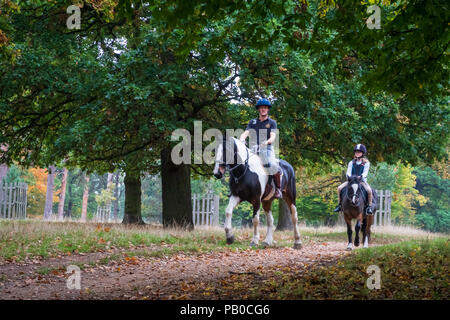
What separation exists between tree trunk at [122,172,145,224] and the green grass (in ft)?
41.1

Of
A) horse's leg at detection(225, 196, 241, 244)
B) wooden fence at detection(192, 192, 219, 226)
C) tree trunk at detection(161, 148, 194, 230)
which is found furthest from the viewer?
wooden fence at detection(192, 192, 219, 226)

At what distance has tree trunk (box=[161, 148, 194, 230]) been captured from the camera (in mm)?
16484

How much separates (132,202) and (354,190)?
10515 millimetres

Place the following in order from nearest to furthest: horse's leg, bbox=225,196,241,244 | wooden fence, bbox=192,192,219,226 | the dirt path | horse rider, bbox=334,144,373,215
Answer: the dirt path, horse's leg, bbox=225,196,241,244, horse rider, bbox=334,144,373,215, wooden fence, bbox=192,192,219,226

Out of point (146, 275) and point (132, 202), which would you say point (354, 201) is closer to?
point (146, 275)

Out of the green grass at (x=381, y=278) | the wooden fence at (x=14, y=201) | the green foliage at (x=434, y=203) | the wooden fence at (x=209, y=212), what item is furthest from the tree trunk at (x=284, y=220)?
the green foliage at (x=434, y=203)

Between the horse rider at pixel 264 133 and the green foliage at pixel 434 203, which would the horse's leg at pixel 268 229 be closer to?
the horse rider at pixel 264 133

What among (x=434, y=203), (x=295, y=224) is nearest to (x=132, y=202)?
(x=295, y=224)

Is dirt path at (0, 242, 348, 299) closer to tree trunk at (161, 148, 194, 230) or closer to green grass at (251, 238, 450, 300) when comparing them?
green grass at (251, 238, 450, 300)

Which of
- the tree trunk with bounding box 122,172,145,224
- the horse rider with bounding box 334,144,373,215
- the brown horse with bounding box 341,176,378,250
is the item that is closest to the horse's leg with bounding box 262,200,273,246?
the brown horse with bounding box 341,176,378,250

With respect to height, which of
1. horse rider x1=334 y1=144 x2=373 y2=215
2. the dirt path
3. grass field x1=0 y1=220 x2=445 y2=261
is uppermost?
horse rider x1=334 y1=144 x2=373 y2=215

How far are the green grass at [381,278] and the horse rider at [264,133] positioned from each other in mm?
4180

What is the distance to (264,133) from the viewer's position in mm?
12203
